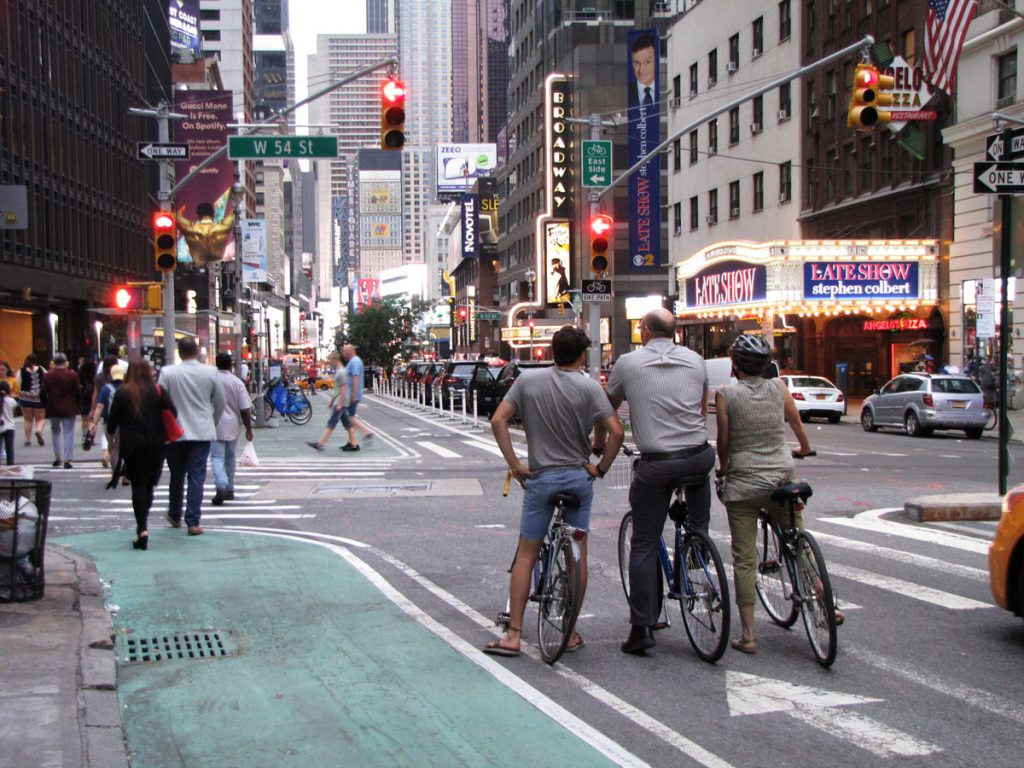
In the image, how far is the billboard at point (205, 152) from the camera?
2144 inches

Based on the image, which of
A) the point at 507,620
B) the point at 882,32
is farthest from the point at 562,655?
the point at 882,32

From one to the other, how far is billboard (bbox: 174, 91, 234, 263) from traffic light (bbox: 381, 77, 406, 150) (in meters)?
36.2

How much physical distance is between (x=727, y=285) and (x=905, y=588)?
115 feet

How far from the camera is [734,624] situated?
295 inches

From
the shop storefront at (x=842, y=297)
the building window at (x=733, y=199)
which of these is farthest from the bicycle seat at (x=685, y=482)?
Answer: the building window at (x=733, y=199)

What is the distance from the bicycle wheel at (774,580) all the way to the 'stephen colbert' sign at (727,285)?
3267cm

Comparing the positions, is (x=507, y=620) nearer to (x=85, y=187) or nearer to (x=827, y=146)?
(x=827, y=146)

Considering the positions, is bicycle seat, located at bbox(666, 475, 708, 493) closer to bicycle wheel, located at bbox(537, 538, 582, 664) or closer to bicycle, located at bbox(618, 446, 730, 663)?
bicycle, located at bbox(618, 446, 730, 663)

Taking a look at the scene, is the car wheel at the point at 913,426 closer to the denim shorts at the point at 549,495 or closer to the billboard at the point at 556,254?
the denim shorts at the point at 549,495

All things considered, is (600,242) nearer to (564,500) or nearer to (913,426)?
(913,426)

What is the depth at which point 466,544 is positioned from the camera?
35.8ft

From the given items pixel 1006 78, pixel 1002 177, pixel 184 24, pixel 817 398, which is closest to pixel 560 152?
pixel 1006 78

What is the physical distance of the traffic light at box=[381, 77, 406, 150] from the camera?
58.4ft

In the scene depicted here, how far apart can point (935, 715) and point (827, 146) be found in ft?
138
